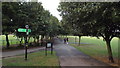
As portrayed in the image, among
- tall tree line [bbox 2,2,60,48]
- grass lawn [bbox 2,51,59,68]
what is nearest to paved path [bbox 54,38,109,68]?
grass lawn [bbox 2,51,59,68]

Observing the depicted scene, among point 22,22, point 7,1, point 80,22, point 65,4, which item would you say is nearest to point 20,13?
point 22,22

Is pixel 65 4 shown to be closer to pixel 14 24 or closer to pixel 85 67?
pixel 85 67

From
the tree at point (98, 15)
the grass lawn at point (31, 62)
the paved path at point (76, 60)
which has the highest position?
the tree at point (98, 15)

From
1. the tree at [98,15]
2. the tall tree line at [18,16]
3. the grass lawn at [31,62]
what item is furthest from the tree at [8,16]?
the tree at [98,15]

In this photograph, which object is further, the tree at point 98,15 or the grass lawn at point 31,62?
the grass lawn at point 31,62

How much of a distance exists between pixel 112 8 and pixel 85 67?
4.43 m

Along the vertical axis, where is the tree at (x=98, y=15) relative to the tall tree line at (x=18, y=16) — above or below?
below

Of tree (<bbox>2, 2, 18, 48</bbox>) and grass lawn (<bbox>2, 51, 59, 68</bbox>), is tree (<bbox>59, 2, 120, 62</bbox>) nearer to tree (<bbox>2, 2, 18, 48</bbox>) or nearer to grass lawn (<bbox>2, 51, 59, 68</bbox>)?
grass lawn (<bbox>2, 51, 59, 68</bbox>)

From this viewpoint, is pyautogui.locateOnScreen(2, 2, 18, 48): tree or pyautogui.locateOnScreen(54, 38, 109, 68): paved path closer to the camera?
pyautogui.locateOnScreen(54, 38, 109, 68): paved path

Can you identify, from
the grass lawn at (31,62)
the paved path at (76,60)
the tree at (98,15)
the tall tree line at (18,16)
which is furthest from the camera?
the tall tree line at (18,16)

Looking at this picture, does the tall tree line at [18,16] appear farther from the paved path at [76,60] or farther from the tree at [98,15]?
the tree at [98,15]

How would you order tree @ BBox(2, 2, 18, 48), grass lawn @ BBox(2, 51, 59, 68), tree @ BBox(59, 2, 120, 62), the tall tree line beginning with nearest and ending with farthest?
tree @ BBox(59, 2, 120, 62)
grass lawn @ BBox(2, 51, 59, 68)
tree @ BBox(2, 2, 18, 48)
the tall tree line

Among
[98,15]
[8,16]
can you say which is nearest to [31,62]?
[98,15]

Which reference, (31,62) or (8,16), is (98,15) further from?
(8,16)
